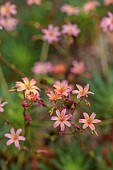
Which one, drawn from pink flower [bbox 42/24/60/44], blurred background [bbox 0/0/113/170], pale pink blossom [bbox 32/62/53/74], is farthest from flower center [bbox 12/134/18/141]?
pale pink blossom [bbox 32/62/53/74]

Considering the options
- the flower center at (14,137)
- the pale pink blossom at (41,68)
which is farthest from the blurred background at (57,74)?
the flower center at (14,137)

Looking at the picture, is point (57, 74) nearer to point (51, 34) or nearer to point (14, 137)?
point (51, 34)

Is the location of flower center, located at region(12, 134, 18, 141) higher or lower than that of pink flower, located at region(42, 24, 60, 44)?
lower

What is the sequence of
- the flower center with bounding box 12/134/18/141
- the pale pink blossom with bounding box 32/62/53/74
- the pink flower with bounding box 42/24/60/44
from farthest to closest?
the pale pink blossom with bounding box 32/62/53/74
the pink flower with bounding box 42/24/60/44
the flower center with bounding box 12/134/18/141

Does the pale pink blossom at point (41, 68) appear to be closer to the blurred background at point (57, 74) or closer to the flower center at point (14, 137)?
the blurred background at point (57, 74)

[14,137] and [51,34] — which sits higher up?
[51,34]

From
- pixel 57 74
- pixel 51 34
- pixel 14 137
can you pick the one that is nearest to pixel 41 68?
pixel 57 74

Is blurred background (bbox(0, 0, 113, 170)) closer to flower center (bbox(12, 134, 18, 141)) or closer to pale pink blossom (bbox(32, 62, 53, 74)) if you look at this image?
pale pink blossom (bbox(32, 62, 53, 74))
